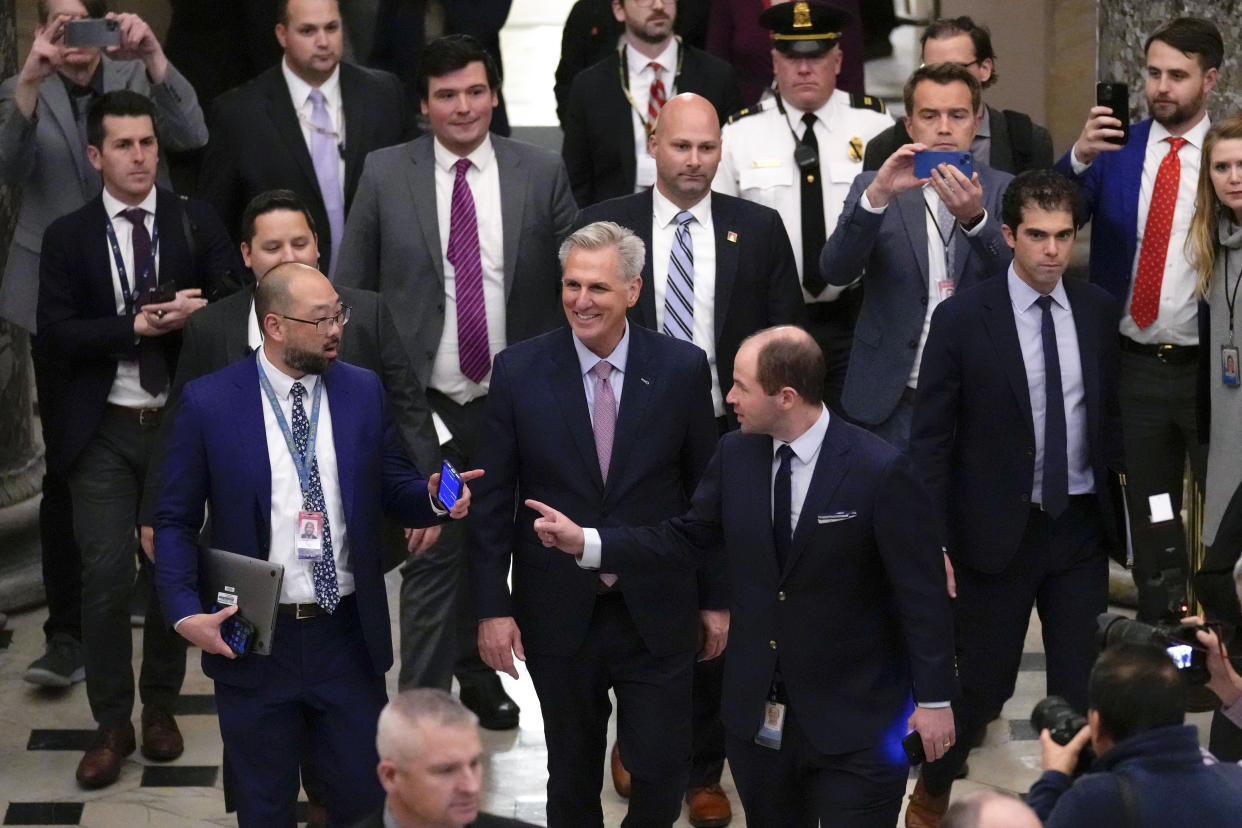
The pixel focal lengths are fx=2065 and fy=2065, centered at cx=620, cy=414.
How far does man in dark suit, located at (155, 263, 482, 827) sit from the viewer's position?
5.27m

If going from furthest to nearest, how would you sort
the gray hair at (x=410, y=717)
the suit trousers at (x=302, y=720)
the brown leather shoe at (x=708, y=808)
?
the brown leather shoe at (x=708, y=808) → the suit trousers at (x=302, y=720) → the gray hair at (x=410, y=717)

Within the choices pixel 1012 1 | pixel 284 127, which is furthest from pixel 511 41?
pixel 284 127

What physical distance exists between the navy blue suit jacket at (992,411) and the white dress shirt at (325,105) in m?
2.45

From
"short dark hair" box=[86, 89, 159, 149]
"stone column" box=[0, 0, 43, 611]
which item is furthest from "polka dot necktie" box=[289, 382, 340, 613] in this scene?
"stone column" box=[0, 0, 43, 611]

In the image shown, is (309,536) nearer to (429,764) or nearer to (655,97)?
(429,764)

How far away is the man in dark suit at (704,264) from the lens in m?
6.36

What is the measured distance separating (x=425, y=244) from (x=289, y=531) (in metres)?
1.69

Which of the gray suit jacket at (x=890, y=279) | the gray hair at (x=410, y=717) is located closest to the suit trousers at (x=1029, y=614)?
the gray suit jacket at (x=890, y=279)

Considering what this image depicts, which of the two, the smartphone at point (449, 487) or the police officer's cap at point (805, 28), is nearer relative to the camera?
the smartphone at point (449, 487)

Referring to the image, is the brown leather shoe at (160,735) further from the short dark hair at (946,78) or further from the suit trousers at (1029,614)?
the short dark hair at (946,78)

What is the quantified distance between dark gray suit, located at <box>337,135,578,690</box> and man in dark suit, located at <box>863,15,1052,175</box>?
3.75 feet

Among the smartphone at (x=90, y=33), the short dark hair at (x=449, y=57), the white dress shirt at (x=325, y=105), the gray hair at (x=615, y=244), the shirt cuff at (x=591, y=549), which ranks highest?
the smartphone at (x=90, y=33)

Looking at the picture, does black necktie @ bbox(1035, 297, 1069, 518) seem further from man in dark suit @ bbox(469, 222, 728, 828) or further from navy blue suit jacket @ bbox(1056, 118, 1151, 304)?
man in dark suit @ bbox(469, 222, 728, 828)

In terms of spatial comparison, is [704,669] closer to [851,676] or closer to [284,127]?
→ [851,676]
